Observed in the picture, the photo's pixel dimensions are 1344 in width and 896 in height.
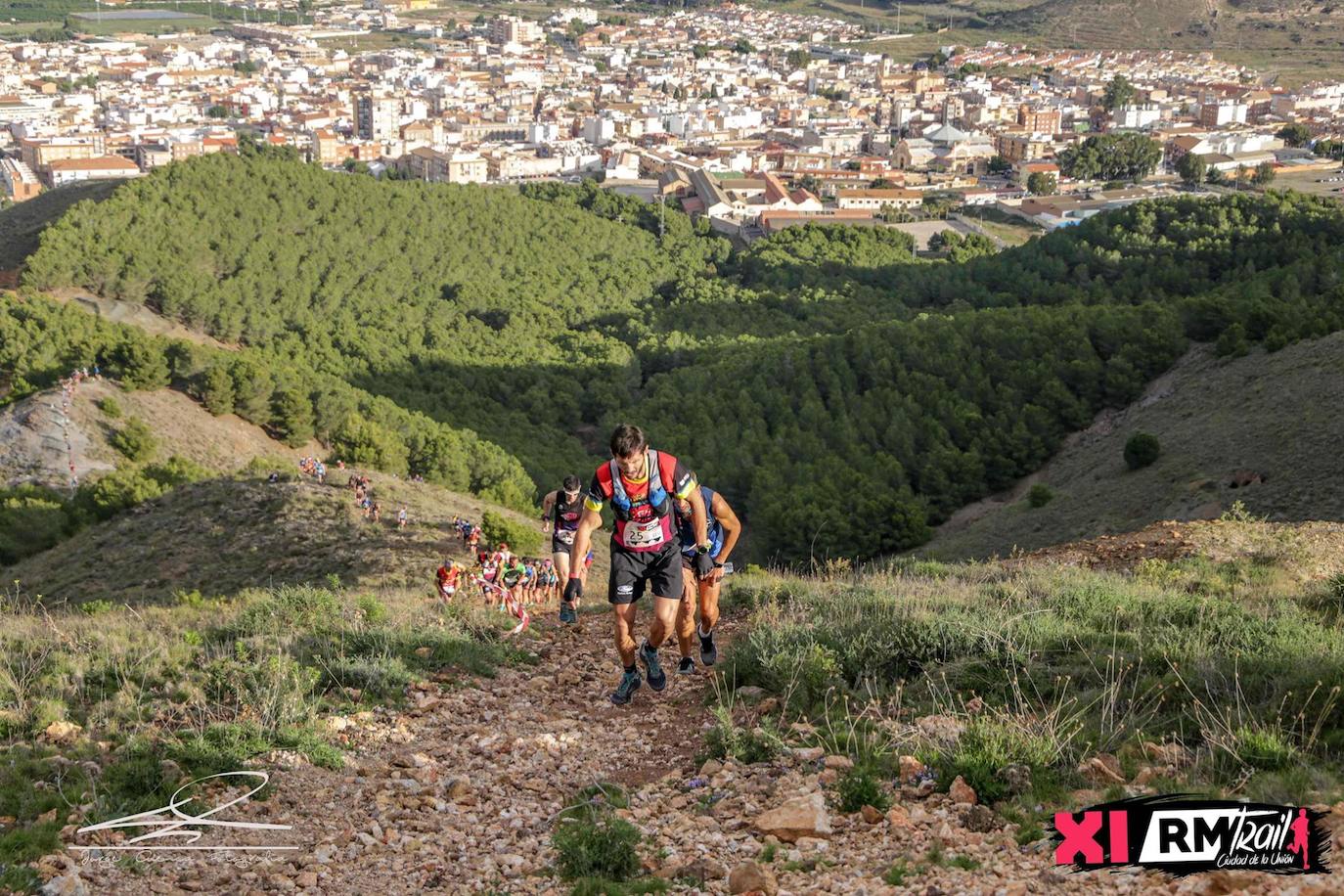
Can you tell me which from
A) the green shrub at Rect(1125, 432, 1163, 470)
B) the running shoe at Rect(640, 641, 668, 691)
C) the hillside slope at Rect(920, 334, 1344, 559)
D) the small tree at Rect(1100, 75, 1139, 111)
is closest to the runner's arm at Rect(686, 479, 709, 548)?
the running shoe at Rect(640, 641, 668, 691)

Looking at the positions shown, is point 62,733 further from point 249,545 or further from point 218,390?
point 218,390

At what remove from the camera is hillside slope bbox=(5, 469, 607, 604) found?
14203 millimetres

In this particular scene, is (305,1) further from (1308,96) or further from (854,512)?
(854,512)

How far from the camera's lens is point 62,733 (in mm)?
5883

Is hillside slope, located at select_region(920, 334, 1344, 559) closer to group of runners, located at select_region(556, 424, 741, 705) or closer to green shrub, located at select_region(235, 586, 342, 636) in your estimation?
green shrub, located at select_region(235, 586, 342, 636)

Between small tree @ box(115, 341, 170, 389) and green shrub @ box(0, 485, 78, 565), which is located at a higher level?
small tree @ box(115, 341, 170, 389)

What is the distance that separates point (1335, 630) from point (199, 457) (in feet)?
69.1

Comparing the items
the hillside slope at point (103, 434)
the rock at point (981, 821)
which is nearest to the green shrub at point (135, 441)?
the hillside slope at point (103, 434)

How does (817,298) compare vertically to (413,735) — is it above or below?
below

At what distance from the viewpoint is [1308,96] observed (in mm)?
102375

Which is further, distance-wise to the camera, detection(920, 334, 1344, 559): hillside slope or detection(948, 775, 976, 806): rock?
detection(920, 334, 1344, 559): hillside slope

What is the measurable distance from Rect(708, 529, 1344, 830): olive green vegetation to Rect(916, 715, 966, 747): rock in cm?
1

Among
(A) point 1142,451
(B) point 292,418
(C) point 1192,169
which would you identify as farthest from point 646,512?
(C) point 1192,169

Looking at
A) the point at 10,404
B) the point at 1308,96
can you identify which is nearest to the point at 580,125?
the point at 1308,96
